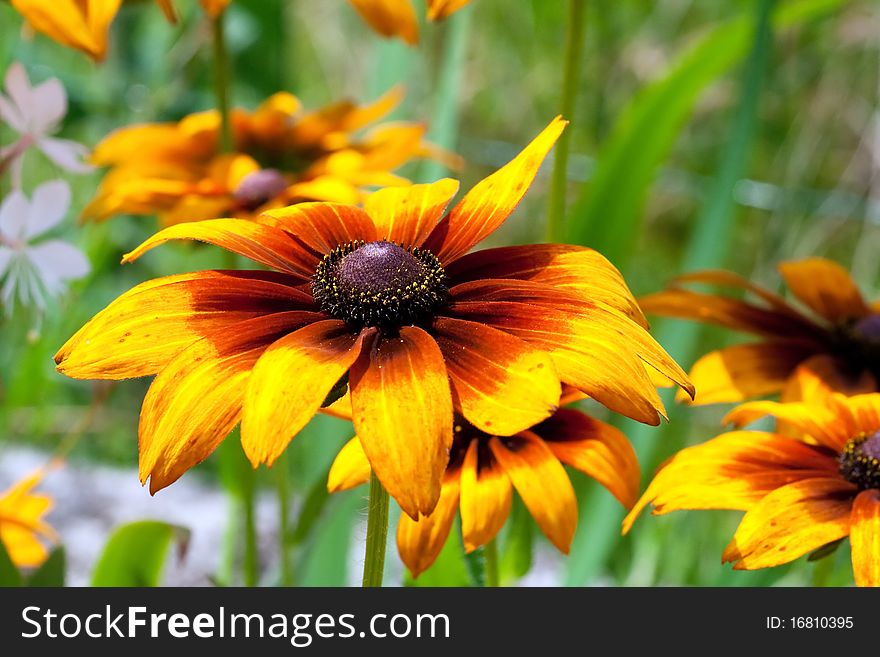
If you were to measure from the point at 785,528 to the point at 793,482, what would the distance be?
47 millimetres

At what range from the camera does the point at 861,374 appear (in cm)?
72

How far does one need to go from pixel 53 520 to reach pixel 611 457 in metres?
1.10

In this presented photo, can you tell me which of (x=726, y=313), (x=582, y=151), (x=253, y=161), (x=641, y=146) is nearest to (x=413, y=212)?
(x=726, y=313)

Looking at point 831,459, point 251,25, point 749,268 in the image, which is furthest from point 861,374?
point 749,268

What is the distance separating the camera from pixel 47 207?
0.69 metres

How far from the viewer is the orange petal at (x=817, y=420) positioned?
1.93 feet

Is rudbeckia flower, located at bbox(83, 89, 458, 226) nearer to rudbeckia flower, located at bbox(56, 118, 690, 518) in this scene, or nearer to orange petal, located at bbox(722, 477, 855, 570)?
rudbeckia flower, located at bbox(56, 118, 690, 518)

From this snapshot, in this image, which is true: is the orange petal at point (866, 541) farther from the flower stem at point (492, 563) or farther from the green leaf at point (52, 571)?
the green leaf at point (52, 571)

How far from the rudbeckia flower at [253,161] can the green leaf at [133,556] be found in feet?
0.70

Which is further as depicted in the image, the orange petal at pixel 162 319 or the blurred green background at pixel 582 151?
the blurred green background at pixel 582 151

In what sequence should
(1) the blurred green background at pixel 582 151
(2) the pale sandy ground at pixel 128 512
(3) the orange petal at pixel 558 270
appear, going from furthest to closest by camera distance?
(2) the pale sandy ground at pixel 128 512
(1) the blurred green background at pixel 582 151
(3) the orange petal at pixel 558 270

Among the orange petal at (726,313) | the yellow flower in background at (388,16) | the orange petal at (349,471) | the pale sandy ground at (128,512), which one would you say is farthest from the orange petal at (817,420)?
the pale sandy ground at (128,512)

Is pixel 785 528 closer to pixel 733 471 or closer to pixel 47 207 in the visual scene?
pixel 733 471
